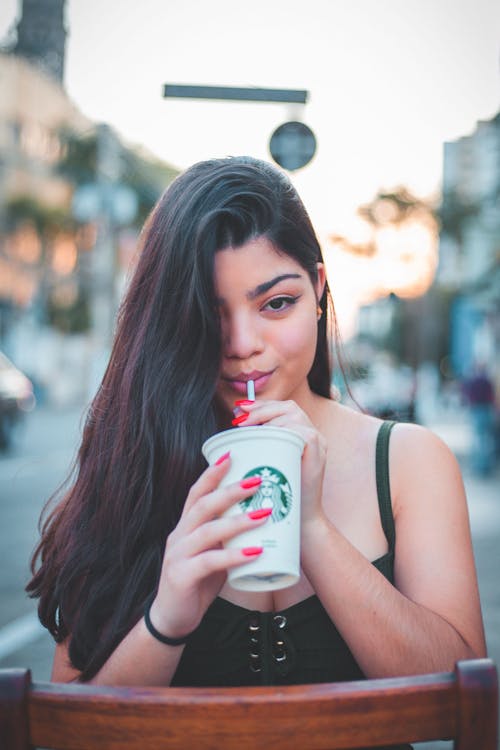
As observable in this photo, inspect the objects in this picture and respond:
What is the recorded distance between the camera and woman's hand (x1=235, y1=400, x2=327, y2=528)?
3.82ft

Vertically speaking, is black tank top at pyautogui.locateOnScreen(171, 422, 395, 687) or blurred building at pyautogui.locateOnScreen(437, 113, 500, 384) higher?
blurred building at pyautogui.locateOnScreen(437, 113, 500, 384)

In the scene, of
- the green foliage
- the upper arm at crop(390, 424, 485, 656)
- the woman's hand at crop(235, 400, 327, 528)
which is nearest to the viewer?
the woman's hand at crop(235, 400, 327, 528)

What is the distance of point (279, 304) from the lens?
57.9 inches

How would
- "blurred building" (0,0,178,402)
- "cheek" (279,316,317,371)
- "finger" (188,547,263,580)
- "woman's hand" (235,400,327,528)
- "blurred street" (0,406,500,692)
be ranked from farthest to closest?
"blurred building" (0,0,178,402)
"blurred street" (0,406,500,692)
"cheek" (279,316,317,371)
"woman's hand" (235,400,327,528)
"finger" (188,547,263,580)

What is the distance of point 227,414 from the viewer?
5.38 ft

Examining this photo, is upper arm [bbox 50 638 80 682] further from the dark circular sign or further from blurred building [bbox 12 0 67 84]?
the dark circular sign

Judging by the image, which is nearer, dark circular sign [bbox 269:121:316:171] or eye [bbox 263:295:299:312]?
eye [bbox 263:295:299:312]

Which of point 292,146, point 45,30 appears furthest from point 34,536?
point 45,30

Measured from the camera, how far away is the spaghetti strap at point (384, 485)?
4.93ft

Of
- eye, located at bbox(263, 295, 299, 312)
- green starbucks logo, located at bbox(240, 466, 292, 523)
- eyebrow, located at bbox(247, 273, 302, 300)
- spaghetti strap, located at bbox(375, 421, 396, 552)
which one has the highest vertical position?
eyebrow, located at bbox(247, 273, 302, 300)

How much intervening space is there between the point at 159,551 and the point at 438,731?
669 mm

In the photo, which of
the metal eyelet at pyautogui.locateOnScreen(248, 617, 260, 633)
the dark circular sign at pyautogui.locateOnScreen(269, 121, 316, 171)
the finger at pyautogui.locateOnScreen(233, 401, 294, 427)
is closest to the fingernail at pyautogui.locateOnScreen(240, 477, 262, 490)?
the finger at pyautogui.locateOnScreen(233, 401, 294, 427)

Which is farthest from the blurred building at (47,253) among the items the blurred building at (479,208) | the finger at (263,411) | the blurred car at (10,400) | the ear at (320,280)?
the finger at (263,411)

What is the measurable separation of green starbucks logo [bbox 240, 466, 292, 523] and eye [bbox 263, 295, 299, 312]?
44 cm
